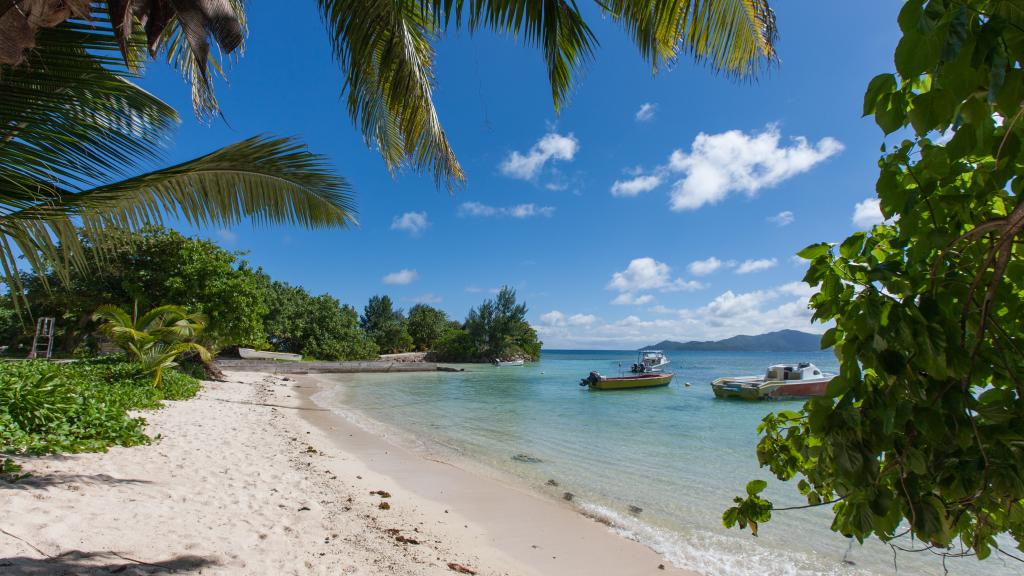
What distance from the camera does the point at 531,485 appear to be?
7.14 m

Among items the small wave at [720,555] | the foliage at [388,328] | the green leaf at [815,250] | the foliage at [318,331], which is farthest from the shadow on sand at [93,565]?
the foliage at [388,328]

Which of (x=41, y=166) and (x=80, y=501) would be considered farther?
(x=80, y=501)

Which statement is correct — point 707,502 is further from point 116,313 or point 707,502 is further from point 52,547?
point 116,313

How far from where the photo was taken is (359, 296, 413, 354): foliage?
5003 cm

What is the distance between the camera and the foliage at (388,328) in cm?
5003

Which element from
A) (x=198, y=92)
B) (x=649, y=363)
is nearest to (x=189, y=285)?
(x=198, y=92)

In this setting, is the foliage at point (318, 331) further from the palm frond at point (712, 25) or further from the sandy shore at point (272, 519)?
the palm frond at point (712, 25)

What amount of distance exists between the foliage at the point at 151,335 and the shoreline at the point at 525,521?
19.6 feet

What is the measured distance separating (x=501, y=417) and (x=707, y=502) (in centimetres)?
864

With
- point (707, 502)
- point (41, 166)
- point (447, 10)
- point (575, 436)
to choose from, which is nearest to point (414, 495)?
point (707, 502)

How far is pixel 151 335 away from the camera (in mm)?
11164

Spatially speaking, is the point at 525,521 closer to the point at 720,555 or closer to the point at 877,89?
the point at 720,555

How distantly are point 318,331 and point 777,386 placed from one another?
3377 centimetres

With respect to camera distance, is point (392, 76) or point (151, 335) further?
point (151, 335)
